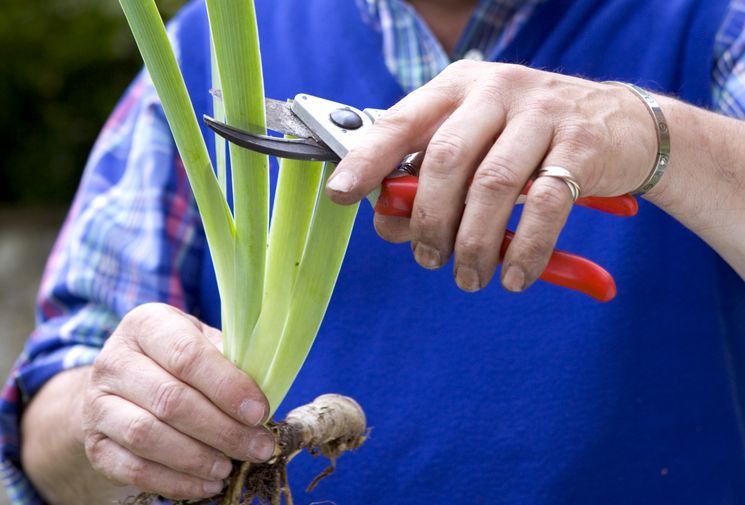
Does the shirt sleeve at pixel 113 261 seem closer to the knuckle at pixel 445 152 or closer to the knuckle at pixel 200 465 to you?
the knuckle at pixel 200 465

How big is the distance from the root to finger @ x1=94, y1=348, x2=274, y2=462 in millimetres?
35

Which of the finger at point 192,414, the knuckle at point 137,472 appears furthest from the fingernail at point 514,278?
the knuckle at point 137,472

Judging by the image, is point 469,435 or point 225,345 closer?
point 225,345

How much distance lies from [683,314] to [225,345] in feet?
1.99

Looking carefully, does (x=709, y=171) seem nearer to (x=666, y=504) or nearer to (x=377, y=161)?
(x=377, y=161)

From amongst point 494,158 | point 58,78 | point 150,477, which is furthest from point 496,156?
point 58,78

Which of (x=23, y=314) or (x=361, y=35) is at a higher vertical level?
(x=361, y=35)

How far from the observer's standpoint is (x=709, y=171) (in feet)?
2.82

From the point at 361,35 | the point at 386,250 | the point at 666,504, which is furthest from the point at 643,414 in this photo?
the point at 361,35

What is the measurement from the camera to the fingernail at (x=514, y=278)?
67cm

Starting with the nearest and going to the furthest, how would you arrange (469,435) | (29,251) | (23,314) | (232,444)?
1. (232,444)
2. (469,435)
3. (23,314)
4. (29,251)

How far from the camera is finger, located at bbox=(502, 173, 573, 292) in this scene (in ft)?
2.15

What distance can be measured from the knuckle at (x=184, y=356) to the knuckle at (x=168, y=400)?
0.05 feet

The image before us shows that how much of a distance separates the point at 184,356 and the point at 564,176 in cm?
39
